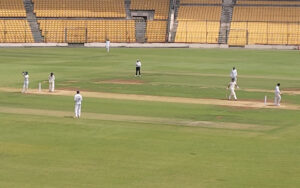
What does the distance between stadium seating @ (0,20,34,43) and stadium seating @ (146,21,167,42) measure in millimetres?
16940

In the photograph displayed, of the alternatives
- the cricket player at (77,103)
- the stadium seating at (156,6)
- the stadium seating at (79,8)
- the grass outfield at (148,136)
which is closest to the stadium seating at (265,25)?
the stadium seating at (156,6)

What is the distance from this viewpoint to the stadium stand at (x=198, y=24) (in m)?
105

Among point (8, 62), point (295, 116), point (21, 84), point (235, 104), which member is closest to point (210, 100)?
point (235, 104)

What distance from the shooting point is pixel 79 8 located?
109188mm

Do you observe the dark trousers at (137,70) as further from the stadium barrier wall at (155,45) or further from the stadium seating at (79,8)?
the stadium seating at (79,8)

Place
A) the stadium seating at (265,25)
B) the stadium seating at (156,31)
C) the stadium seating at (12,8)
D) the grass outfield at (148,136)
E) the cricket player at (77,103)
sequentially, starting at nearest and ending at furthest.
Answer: the grass outfield at (148,136), the cricket player at (77,103), the stadium seating at (265,25), the stadium seating at (12,8), the stadium seating at (156,31)

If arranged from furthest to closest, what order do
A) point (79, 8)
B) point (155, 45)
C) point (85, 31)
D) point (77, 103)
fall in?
point (79, 8)
point (85, 31)
point (155, 45)
point (77, 103)

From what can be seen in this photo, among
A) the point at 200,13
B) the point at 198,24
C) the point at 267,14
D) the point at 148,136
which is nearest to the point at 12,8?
the point at 198,24

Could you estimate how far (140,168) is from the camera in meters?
27.7

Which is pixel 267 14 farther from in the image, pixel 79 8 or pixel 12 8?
pixel 12 8

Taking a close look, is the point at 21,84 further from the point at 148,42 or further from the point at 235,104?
the point at 148,42

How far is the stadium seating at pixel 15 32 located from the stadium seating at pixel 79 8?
3.65 m

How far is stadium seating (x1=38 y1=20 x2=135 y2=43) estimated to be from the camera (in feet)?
344

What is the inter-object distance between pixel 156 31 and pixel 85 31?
33.9 ft
